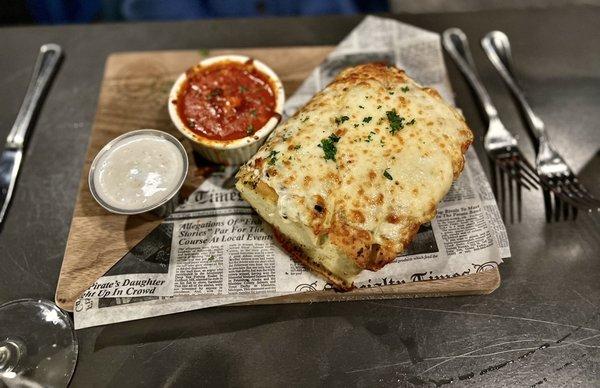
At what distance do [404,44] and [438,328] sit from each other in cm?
191

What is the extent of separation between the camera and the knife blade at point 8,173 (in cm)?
264

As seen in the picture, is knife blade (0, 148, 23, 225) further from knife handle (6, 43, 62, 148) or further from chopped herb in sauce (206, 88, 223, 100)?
chopped herb in sauce (206, 88, 223, 100)

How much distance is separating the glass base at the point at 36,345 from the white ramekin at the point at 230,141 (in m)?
1.11

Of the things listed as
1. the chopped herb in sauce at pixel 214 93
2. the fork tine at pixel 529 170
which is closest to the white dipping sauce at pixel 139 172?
the chopped herb in sauce at pixel 214 93

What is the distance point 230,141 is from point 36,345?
4.52ft

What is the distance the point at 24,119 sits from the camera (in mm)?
2977

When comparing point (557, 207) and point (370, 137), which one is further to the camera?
point (557, 207)

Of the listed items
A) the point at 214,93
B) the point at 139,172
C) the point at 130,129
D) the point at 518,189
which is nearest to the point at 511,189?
the point at 518,189

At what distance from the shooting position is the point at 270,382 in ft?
7.13

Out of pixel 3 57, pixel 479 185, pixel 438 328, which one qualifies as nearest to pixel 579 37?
pixel 479 185

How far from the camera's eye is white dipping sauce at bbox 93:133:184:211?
2.35m

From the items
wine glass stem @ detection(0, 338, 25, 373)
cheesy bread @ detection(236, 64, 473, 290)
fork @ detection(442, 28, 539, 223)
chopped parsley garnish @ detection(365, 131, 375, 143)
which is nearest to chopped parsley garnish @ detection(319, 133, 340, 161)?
cheesy bread @ detection(236, 64, 473, 290)

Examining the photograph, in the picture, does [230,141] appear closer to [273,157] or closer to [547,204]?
[273,157]

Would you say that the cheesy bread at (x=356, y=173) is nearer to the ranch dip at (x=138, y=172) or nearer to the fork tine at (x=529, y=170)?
the ranch dip at (x=138, y=172)
